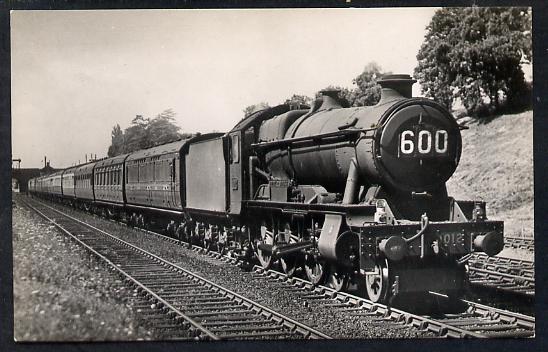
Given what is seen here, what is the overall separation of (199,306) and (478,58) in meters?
7.70

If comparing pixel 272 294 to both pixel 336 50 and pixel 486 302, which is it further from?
pixel 336 50

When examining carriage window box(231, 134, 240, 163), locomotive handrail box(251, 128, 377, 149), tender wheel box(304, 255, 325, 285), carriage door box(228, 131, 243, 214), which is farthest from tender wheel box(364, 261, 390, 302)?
carriage window box(231, 134, 240, 163)

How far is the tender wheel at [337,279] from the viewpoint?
10.6 metres

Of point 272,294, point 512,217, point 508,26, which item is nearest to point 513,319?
point 272,294

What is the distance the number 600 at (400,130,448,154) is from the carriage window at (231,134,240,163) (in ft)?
15.9

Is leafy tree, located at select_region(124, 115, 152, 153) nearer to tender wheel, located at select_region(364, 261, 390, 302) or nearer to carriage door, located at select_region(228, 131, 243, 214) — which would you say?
carriage door, located at select_region(228, 131, 243, 214)

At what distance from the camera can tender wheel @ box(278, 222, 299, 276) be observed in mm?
12180

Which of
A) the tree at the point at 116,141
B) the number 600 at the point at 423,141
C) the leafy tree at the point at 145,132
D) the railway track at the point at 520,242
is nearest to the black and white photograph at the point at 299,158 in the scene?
the number 600 at the point at 423,141

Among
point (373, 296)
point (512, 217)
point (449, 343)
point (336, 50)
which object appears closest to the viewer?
point (449, 343)

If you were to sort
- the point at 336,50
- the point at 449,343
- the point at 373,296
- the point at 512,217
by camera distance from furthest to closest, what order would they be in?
the point at 512,217
the point at 336,50
the point at 373,296
the point at 449,343

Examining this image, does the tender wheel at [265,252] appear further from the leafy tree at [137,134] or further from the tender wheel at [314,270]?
the leafy tree at [137,134]

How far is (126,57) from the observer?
35.1 ft

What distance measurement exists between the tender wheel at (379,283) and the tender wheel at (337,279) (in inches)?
30.3

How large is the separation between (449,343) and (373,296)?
1412mm
